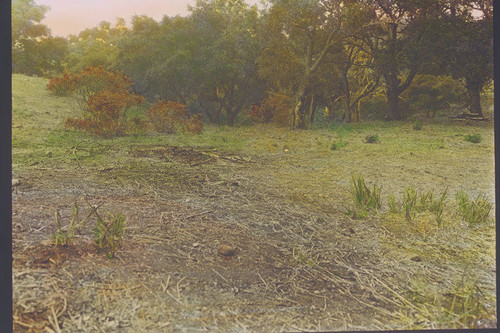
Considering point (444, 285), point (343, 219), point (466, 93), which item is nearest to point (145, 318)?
point (343, 219)

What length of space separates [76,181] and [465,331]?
2.54 m

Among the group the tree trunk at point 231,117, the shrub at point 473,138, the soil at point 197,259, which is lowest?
the soil at point 197,259

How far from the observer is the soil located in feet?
7.09

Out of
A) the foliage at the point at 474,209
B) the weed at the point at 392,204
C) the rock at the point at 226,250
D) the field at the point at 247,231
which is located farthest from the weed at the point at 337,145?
the rock at the point at 226,250

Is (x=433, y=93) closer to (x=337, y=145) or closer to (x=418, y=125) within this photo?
(x=418, y=125)

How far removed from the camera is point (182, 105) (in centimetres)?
276

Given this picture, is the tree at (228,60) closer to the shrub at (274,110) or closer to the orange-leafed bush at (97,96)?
the shrub at (274,110)

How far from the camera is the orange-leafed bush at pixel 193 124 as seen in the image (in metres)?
2.77

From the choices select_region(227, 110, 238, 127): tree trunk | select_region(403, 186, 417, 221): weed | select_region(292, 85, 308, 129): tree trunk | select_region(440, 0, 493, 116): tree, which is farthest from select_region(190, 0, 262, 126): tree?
select_region(440, 0, 493, 116): tree

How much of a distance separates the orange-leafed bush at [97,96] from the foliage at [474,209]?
2.36 m

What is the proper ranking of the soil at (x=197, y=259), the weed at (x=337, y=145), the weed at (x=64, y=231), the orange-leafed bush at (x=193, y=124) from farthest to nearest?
the weed at (x=337, y=145) → the orange-leafed bush at (x=193, y=124) → the weed at (x=64, y=231) → the soil at (x=197, y=259)

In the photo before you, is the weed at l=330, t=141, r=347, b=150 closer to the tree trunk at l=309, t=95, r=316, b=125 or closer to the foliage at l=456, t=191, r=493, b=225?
the tree trunk at l=309, t=95, r=316, b=125

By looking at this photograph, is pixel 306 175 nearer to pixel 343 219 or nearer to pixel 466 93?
pixel 343 219

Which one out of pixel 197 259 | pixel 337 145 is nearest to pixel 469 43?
pixel 337 145
